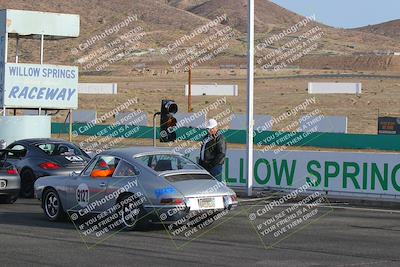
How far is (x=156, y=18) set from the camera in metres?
169

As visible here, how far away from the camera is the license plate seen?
48.2 feet

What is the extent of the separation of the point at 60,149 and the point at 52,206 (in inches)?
219

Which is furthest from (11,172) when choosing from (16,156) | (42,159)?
(16,156)

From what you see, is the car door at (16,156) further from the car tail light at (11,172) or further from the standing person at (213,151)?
the standing person at (213,151)

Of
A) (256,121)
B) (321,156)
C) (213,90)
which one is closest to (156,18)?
(213,90)

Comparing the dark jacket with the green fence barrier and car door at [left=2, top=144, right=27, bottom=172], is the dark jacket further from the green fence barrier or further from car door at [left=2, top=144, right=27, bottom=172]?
the green fence barrier

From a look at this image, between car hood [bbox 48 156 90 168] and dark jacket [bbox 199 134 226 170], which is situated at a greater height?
dark jacket [bbox 199 134 226 170]

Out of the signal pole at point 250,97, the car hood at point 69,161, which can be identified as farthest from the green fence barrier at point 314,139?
the car hood at point 69,161

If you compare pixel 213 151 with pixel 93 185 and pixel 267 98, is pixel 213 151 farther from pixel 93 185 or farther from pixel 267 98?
pixel 267 98

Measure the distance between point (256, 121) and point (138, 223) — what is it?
108 feet

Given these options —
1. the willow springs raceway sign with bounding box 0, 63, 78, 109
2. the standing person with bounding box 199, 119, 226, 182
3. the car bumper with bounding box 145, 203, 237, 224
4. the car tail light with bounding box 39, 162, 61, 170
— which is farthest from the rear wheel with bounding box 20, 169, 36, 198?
the willow springs raceway sign with bounding box 0, 63, 78, 109

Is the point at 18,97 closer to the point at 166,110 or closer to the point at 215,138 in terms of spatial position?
the point at 166,110

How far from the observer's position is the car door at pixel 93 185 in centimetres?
1571

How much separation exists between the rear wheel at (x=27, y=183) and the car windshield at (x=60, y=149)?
0.67 m
